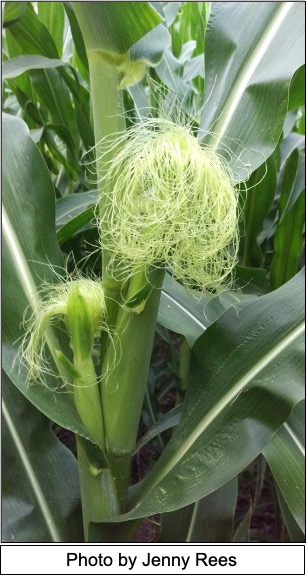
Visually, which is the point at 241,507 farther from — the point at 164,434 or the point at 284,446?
the point at 284,446

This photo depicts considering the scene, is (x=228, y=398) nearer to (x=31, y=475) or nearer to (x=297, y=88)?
(x=31, y=475)

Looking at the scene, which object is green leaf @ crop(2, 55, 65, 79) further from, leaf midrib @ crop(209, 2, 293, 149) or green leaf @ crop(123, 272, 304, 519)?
green leaf @ crop(123, 272, 304, 519)

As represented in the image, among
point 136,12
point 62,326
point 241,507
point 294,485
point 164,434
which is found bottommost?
point 241,507

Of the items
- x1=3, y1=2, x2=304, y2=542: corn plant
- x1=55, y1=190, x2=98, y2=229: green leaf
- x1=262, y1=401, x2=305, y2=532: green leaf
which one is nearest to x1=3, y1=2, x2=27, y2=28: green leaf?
x1=3, y1=2, x2=304, y2=542: corn plant

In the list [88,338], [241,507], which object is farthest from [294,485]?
[241,507]

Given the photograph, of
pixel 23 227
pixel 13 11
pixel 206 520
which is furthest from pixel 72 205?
pixel 206 520
